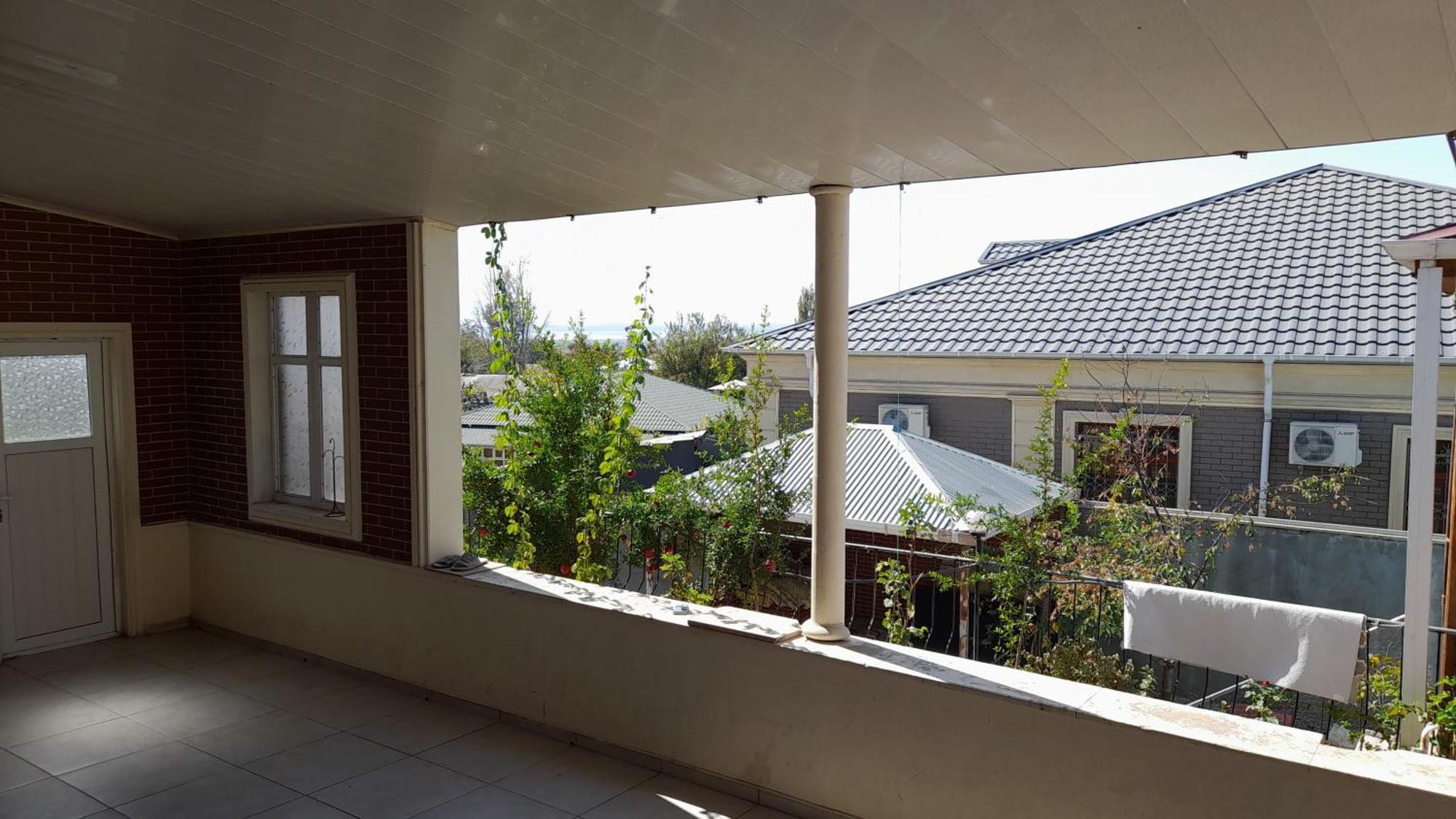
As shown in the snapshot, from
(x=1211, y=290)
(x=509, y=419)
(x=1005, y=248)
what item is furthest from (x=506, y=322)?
(x=1005, y=248)

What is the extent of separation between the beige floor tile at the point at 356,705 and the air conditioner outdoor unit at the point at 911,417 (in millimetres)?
4716

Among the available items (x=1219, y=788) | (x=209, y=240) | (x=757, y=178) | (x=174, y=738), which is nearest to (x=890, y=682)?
(x=1219, y=788)

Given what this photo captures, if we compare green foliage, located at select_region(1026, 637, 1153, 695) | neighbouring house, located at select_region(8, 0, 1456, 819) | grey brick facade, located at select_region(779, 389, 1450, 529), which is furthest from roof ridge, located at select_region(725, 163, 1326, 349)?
green foliage, located at select_region(1026, 637, 1153, 695)

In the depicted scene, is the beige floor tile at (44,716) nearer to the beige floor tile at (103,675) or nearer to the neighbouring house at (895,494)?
the beige floor tile at (103,675)

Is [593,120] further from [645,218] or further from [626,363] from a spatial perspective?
[626,363]

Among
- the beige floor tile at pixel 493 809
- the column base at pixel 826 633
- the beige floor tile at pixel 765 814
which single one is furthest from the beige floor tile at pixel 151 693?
the column base at pixel 826 633

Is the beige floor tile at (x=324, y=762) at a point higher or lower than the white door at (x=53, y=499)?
lower

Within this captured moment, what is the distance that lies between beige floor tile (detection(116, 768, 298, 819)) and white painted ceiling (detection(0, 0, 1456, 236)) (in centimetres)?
270

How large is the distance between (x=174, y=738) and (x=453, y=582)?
1.50 meters

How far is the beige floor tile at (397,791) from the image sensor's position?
4121 millimetres

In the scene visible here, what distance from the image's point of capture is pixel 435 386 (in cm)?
525

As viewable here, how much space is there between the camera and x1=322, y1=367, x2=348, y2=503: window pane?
6.00 meters

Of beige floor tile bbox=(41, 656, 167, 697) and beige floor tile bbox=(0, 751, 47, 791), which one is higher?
beige floor tile bbox=(41, 656, 167, 697)

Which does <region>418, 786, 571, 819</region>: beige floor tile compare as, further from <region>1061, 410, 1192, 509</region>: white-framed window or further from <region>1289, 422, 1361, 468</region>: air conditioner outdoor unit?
<region>1289, 422, 1361, 468</region>: air conditioner outdoor unit
